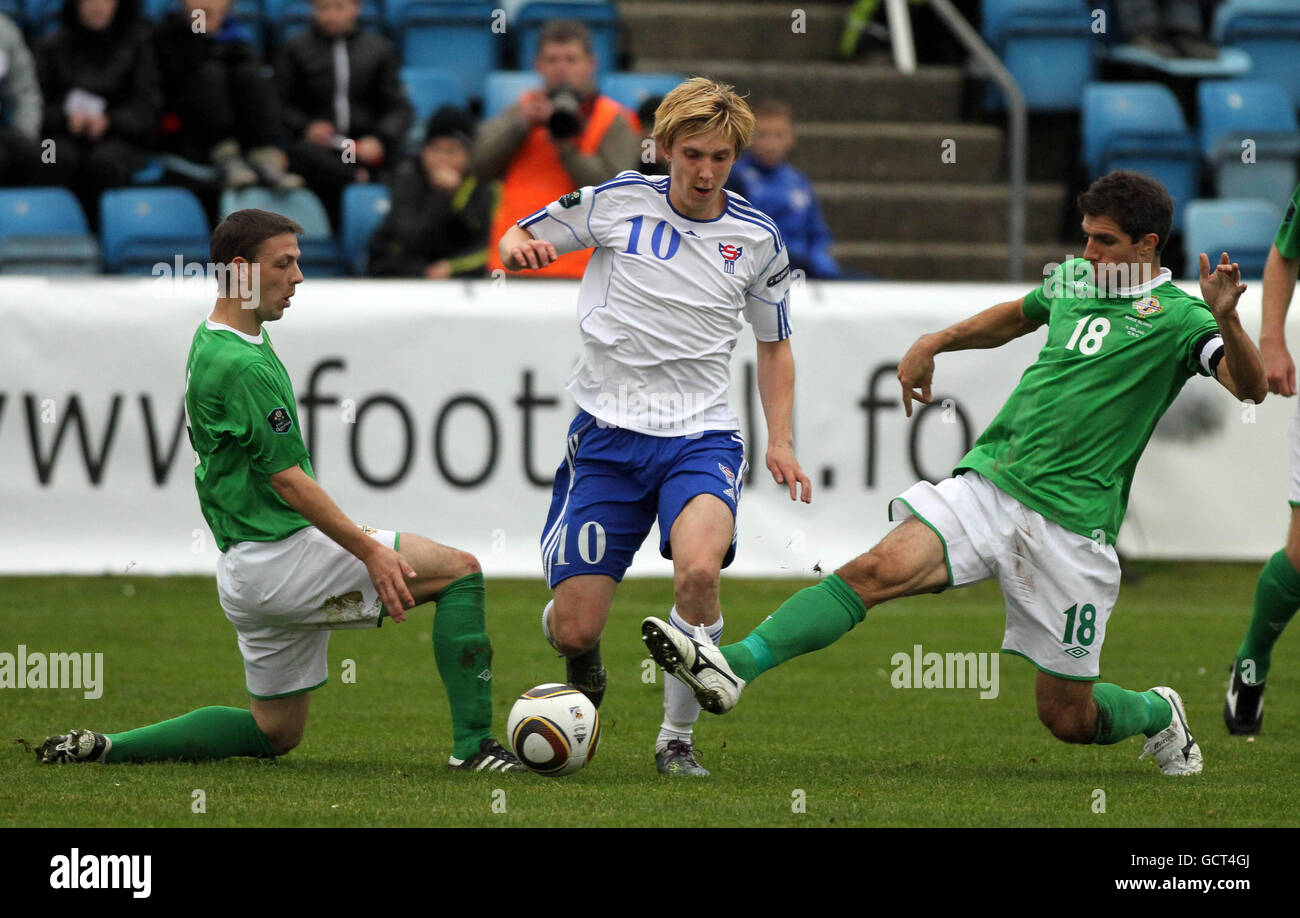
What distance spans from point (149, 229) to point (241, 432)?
265 inches

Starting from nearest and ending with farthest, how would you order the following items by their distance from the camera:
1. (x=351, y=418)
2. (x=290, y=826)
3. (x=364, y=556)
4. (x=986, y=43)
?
1. (x=290, y=826)
2. (x=364, y=556)
3. (x=351, y=418)
4. (x=986, y=43)

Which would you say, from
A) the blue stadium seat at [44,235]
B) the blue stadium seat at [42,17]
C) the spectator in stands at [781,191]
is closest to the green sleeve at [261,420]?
the blue stadium seat at [44,235]

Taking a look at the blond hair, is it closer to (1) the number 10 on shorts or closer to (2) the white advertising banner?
(1) the number 10 on shorts

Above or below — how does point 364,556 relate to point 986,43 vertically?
below

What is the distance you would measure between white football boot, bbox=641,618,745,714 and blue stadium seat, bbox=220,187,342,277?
23.5ft

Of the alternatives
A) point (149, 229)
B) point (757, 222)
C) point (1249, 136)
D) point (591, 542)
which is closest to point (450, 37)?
point (149, 229)

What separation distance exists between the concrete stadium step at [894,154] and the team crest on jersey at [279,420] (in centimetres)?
935

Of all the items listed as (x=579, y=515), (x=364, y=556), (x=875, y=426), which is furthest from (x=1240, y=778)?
(x=875, y=426)

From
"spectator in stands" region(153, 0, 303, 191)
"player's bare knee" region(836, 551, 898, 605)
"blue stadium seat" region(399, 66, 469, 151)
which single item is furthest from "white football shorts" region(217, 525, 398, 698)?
"blue stadium seat" region(399, 66, 469, 151)

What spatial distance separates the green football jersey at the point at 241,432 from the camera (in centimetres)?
533

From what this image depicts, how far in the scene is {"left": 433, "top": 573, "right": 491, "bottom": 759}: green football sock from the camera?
5.67 m

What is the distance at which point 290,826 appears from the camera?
4.71 m

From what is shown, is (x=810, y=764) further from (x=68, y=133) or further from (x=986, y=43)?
(x=986, y=43)

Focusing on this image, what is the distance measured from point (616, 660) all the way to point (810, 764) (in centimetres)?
247
